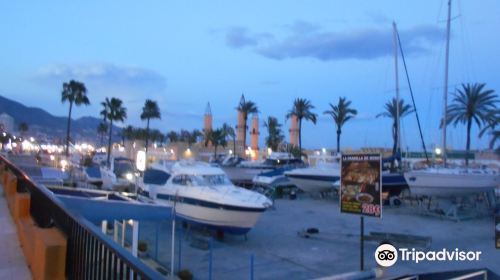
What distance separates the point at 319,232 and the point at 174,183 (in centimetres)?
645

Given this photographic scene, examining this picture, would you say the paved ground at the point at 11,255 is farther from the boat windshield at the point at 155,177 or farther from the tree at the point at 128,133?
the tree at the point at 128,133

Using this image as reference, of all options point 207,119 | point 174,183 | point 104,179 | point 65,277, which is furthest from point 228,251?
point 207,119

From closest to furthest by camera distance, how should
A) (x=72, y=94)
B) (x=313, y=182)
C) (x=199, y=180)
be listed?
(x=199, y=180) < (x=313, y=182) < (x=72, y=94)

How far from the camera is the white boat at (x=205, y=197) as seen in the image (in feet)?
55.0

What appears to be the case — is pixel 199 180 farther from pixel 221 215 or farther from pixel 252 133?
pixel 252 133

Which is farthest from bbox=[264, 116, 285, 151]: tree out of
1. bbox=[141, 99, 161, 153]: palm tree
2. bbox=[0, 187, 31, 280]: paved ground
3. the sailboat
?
bbox=[0, 187, 31, 280]: paved ground

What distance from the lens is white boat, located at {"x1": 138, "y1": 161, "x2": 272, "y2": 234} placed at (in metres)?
16.8

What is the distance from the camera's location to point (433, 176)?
2550 centimetres

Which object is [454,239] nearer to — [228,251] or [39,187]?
[228,251]

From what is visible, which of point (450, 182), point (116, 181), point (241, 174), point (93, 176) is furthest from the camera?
point (241, 174)

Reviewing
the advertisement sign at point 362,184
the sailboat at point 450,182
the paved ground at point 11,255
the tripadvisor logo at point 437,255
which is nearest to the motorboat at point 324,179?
the sailboat at point 450,182

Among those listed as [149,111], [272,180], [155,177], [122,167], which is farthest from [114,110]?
[155,177]

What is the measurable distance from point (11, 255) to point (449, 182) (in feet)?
77.2

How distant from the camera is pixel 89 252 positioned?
4.09 metres
